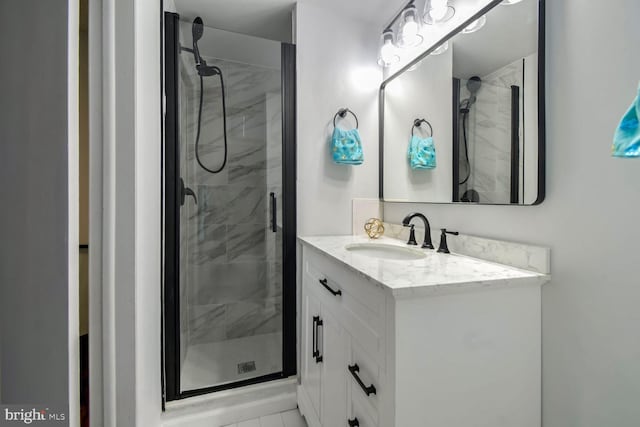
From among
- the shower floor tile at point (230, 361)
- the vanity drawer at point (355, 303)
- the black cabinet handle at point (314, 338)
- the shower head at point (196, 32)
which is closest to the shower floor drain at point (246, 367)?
the shower floor tile at point (230, 361)

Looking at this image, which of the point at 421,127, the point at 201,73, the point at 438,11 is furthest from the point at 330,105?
the point at 201,73

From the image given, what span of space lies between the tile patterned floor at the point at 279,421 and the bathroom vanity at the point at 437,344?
22.2 inches

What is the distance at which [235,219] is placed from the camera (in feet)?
7.10

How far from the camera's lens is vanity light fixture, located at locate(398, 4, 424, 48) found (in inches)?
55.9

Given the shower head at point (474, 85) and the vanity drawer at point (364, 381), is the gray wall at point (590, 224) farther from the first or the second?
the vanity drawer at point (364, 381)

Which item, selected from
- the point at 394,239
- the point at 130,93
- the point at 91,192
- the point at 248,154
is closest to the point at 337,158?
the point at 394,239

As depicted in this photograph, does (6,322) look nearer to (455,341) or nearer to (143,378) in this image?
(143,378)

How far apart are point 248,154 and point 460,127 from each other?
1470mm

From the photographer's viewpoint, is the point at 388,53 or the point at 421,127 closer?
the point at 421,127

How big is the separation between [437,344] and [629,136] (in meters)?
0.58

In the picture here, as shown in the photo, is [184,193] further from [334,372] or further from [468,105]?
[468,105]

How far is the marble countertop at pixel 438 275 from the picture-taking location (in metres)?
0.71

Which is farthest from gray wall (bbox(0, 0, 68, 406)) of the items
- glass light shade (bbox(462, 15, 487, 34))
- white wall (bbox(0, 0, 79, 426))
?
glass light shade (bbox(462, 15, 487, 34))

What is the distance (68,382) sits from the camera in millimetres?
510
